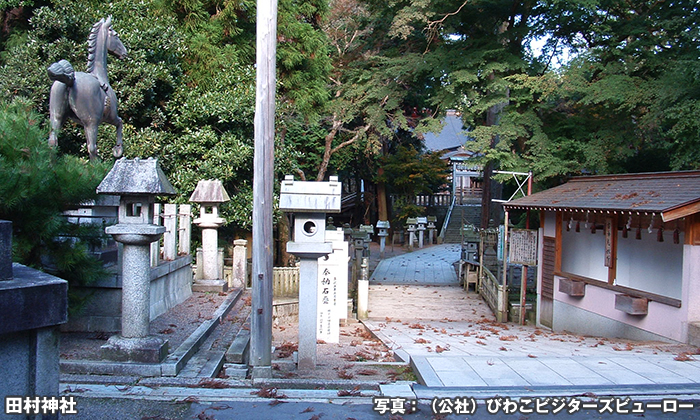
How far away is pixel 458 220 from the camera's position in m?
35.0

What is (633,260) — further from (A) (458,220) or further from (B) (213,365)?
(A) (458,220)

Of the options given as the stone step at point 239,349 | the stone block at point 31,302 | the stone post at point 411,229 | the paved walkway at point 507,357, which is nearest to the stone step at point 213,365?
the stone step at point 239,349

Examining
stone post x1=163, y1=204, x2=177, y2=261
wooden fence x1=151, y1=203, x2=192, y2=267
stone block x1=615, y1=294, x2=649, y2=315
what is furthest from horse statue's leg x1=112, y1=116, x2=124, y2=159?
stone block x1=615, y1=294, x2=649, y2=315

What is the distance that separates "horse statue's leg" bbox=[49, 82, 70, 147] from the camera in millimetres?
8156

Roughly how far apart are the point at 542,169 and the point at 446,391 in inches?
→ 468

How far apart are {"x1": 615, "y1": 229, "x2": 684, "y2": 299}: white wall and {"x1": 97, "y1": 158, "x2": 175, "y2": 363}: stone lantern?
30.7ft

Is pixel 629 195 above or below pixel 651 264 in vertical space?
above

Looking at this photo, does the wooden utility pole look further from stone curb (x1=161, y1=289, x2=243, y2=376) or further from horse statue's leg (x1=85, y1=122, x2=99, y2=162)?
horse statue's leg (x1=85, y1=122, x2=99, y2=162)

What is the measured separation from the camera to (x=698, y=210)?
877 centimetres

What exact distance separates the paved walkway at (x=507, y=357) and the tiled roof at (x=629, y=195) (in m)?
2.35

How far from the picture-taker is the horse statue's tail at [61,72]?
7816mm

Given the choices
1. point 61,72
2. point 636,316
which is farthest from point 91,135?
point 636,316

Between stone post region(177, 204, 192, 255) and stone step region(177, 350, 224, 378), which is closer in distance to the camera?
stone step region(177, 350, 224, 378)

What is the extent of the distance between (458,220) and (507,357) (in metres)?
28.3
